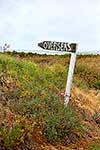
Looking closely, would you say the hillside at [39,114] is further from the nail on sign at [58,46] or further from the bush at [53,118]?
the nail on sign at [58,46]

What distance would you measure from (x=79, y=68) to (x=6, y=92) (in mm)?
10496

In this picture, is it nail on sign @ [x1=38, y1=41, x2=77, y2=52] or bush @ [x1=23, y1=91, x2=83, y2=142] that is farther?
nail on sign @ [x1=38, y1=41, x2=77, y2=52]

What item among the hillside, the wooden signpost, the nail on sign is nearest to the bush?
the hillside

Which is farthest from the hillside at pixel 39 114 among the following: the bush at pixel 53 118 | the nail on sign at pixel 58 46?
the nail on sign at pixel 58 46

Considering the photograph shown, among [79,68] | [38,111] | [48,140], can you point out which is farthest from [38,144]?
[79,68]

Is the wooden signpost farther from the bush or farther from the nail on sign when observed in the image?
the bush

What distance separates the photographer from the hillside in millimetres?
9037

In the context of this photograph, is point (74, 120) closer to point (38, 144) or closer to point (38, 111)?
point (38, 111)

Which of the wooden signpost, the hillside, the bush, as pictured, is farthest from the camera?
the wooden signpost

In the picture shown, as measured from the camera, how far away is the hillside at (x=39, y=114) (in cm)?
904

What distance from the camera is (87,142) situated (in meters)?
11.0

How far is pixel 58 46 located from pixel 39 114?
2449 millimetres

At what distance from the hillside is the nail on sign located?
979 mm

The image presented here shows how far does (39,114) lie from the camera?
1045 cm
